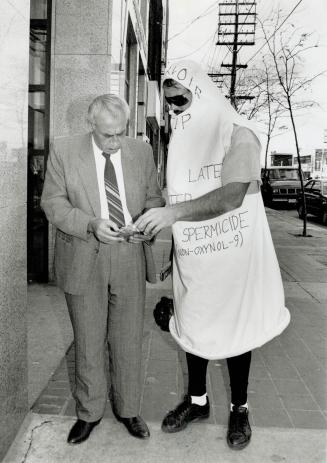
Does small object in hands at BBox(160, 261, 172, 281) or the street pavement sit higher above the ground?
small object in hands at BBox(160, 261, 172, 281)

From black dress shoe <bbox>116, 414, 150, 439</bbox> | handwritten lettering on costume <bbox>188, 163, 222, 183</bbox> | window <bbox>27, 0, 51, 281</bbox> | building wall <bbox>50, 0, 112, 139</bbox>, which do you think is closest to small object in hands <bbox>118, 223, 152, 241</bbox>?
handwritten lettering on costume <bbox>188, 163, 222, 183</bbox>

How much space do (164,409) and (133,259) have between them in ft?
3.81

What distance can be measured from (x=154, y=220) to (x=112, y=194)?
38cm

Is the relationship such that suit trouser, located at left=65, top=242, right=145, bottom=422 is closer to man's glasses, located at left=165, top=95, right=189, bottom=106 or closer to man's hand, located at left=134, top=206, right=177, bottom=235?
man's hand, located at left=134, top=206, right=177, bottom=235

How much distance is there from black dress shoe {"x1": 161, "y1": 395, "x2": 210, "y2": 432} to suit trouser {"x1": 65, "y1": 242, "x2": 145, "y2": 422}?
0.21 m

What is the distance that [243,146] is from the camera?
8.48 ft

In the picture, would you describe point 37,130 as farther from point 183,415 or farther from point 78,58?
point 183,415

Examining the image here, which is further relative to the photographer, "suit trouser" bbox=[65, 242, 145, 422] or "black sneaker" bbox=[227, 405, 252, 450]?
"black sneaker" bbox=[227, 405, 252, 450]

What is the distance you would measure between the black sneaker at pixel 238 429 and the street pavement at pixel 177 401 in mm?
47

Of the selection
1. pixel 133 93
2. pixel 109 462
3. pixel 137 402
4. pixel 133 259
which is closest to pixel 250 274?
pixel 133 259

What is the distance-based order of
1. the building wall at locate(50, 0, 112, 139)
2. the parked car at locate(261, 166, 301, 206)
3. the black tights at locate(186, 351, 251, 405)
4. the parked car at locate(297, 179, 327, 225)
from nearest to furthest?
the black tights at locate(186, 351, 251, 405), the building wall at locate(50, 0, 112, 139), the parked car at locate(297, 179, 327, 225), the parked car at locate(261, 166, 301, 206)

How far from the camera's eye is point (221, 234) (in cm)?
274

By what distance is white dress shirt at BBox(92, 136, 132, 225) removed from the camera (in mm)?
2709

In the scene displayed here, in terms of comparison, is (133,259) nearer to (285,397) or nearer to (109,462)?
(109,462)
